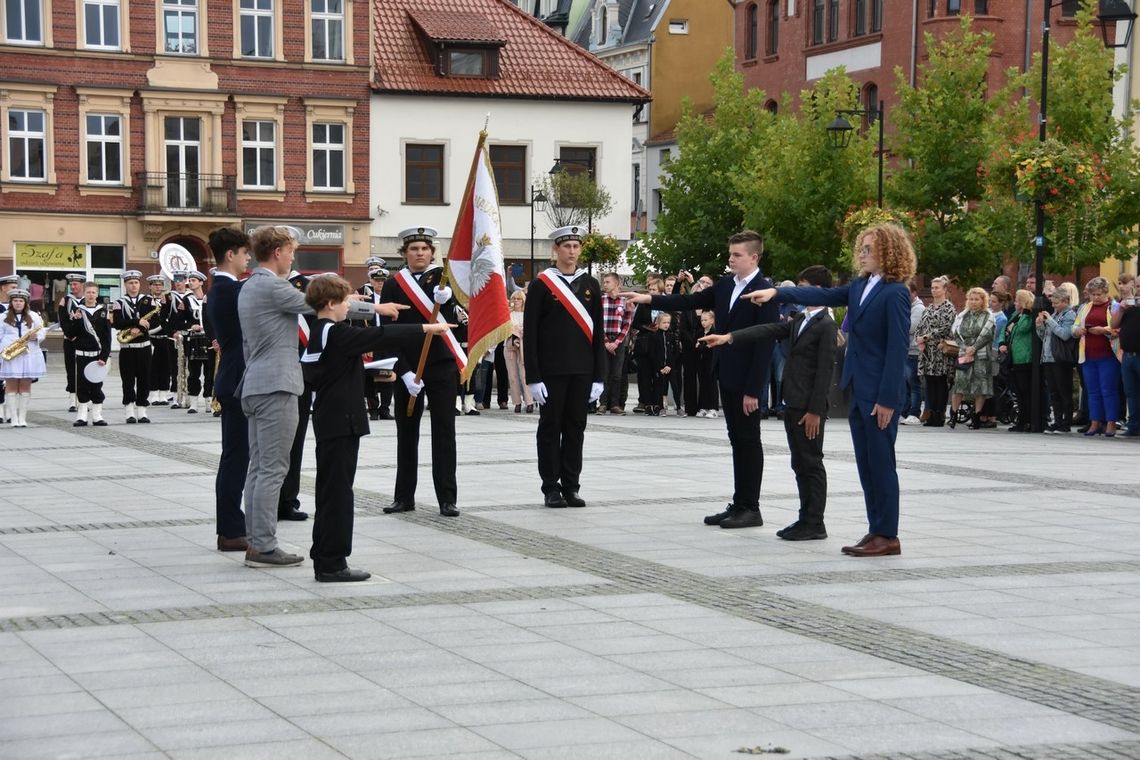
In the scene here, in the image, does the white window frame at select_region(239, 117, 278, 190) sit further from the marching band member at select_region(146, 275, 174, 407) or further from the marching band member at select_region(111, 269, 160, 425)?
the marching band member at select_region(111, 269, 160, 425)

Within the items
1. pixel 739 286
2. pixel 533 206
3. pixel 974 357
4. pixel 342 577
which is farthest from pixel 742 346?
pixel 533 206

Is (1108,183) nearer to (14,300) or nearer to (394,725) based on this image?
(14,300)

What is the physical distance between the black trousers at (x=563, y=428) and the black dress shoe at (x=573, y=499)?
28 mm

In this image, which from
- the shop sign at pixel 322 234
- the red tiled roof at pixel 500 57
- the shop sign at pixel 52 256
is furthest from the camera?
the red tiled roof at pixel 500 57

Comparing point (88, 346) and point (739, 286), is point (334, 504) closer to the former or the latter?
point (739, 286)

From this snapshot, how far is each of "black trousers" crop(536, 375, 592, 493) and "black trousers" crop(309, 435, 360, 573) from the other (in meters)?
3.47

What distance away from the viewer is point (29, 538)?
1089 centimetres

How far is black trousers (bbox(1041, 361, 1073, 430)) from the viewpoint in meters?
→ 21.8

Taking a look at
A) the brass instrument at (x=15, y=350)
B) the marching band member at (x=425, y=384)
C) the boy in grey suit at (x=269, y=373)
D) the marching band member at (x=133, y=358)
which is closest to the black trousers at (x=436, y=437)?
the marching band member at (x=425, y=384)

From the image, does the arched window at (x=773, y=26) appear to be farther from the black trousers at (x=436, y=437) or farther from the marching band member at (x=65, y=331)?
the black trousers at (x=436, y=437)

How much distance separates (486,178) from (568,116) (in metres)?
41.0

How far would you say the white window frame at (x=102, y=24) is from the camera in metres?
47.9

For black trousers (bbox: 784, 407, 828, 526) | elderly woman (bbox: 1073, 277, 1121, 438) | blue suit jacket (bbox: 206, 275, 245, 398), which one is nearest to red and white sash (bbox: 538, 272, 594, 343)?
black trousers (bbox: 784, 407, 828, 526)

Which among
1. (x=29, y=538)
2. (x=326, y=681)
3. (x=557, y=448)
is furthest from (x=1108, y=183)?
(x=326, y=681)
